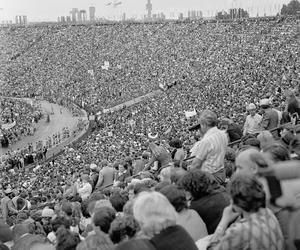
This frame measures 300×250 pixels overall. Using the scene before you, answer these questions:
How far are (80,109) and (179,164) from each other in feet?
152

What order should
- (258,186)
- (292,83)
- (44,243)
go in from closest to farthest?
(258,186), (44,243), (292,83)

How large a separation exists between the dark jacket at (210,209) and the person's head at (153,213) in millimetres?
1121

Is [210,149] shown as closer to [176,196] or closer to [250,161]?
[176,196]

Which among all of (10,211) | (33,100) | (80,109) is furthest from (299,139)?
(33,100)

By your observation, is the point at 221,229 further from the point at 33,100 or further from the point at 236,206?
the point at 33,100

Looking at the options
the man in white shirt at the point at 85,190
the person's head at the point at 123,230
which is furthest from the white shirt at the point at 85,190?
the person's head at the point at 123,230

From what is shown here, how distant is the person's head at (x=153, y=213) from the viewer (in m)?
4.56

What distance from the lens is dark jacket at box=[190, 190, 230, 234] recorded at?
575 centimetres

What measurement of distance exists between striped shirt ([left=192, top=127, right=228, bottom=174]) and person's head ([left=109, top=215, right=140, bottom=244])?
231 cm

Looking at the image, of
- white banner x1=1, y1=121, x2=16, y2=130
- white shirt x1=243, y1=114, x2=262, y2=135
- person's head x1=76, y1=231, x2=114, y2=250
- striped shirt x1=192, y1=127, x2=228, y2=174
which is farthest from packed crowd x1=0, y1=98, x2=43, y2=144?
person's head x1=76, y1=231, x2=114, y2=250

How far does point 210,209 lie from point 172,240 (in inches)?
44.8

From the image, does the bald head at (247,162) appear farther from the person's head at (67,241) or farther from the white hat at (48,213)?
the white hat at (48,213)

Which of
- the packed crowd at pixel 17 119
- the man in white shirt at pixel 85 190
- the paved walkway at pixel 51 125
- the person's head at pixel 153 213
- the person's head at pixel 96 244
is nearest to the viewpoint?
the person's head at pixel 153 213

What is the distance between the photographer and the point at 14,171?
32.4 metres
